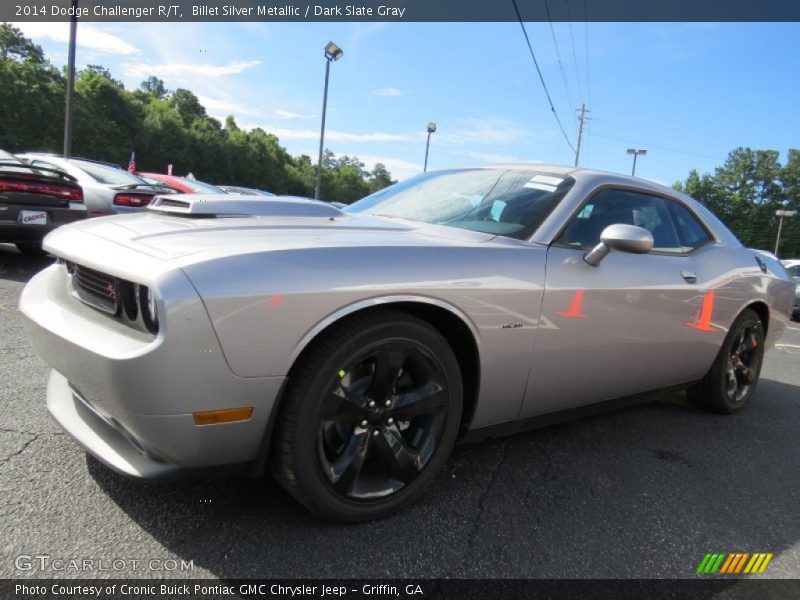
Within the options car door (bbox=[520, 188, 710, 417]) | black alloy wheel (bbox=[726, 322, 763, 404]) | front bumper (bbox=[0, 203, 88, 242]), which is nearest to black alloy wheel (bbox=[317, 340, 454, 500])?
car door (bbox=[520, 188, 710, 417])

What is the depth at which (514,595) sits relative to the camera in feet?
5.64

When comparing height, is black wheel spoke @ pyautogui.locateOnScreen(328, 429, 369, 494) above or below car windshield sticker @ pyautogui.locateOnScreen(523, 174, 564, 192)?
below

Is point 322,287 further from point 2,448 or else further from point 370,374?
point 2,448

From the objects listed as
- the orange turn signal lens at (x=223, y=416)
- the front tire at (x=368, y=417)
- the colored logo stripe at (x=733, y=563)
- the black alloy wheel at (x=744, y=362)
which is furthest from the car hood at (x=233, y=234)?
the black alloy wheel at (x=744, y=362)

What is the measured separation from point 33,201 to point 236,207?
479cm

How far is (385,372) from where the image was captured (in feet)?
6.48

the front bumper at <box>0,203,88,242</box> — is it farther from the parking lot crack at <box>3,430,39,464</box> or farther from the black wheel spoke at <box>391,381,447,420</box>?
the black wheel spoke at <box>391,381,447,420</box>

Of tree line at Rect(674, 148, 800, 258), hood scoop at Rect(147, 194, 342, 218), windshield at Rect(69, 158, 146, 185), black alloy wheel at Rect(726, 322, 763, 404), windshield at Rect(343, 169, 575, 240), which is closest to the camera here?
hood scoop at Rect(147, 194, 342, 218)

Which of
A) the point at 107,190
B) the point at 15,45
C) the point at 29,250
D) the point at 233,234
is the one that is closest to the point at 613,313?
the point at 233,234

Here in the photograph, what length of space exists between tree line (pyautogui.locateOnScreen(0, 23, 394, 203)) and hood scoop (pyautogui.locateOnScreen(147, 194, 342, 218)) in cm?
4271

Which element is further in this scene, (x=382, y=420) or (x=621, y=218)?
(x=621, y=218)

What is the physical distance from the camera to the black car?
5.76 metres

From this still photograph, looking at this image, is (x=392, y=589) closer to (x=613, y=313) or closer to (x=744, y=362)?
(x=613, y=313)

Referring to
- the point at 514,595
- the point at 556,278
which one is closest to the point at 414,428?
the point at 514,595
